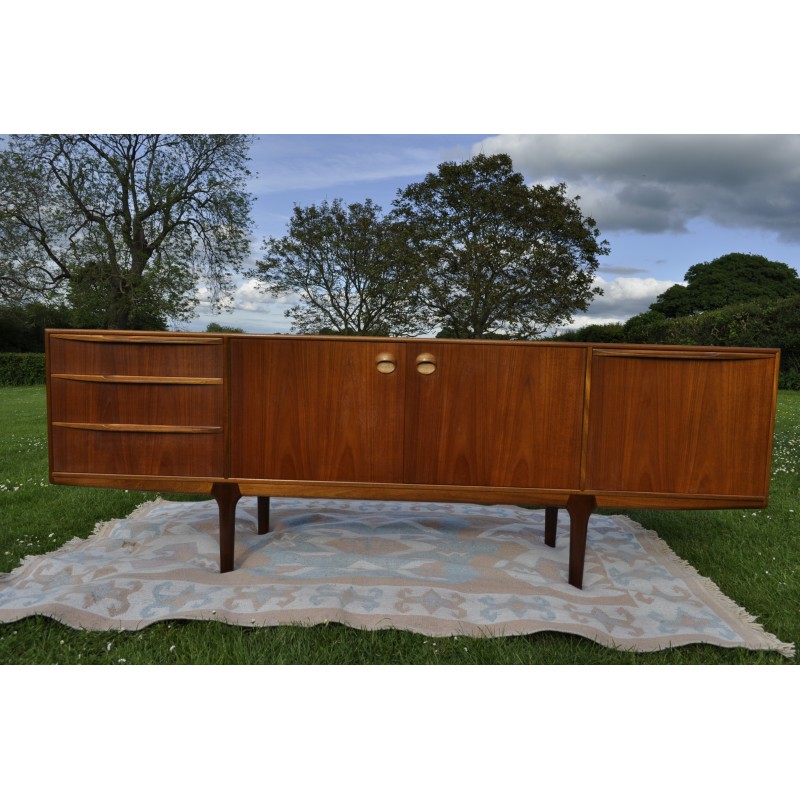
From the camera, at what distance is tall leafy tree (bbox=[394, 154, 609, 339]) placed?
426 inches

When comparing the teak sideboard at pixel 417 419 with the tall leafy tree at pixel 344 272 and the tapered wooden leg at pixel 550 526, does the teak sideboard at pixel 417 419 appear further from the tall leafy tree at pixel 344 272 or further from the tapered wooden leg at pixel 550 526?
the tall leafy tree at pixel 344 272

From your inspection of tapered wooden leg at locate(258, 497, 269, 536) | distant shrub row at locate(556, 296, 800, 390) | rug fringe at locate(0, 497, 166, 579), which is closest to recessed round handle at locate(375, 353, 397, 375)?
tapered wooden leg at locate(258, 497, 269, 536)

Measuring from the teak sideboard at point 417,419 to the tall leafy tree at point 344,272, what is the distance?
8.83 m

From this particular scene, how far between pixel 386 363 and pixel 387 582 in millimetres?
842

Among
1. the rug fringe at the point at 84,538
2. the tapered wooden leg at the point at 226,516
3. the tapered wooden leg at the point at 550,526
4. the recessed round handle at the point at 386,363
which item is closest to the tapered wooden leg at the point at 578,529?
the tapered wooden leg at the point at 550,526

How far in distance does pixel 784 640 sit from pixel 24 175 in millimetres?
13169

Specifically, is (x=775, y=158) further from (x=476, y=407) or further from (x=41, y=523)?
(x=41, y=523)

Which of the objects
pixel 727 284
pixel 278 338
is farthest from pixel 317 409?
pixel 727 284

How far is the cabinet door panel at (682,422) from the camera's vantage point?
2.12 m

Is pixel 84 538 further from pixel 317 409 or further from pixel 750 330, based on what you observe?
pixel 750 330

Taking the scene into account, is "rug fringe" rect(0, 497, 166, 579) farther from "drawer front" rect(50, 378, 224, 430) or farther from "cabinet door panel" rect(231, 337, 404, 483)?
"cabinet door panel" rect(231, 337, 404, 483)

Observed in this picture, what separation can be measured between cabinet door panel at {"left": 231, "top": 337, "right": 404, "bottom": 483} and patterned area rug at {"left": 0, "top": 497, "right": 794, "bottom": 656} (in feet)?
1.45

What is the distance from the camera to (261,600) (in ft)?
6.95

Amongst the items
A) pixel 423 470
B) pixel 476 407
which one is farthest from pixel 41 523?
pixel 476 407
